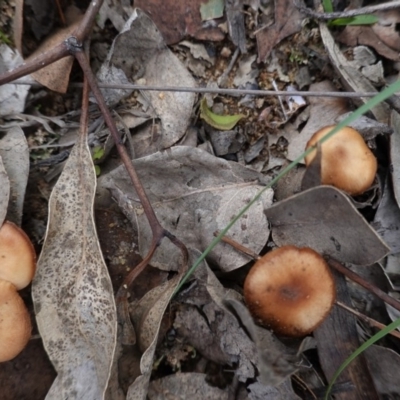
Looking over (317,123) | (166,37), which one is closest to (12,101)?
(166,37)

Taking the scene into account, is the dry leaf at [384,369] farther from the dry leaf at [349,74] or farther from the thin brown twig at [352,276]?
the dry leaf at [349,74]

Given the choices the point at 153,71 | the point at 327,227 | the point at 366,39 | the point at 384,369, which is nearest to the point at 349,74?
the point at 366,39

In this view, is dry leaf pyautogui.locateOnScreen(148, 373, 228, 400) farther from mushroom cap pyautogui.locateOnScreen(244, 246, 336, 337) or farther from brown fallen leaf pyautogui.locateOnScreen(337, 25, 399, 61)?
brown fallen leaf pyautogui.locateOnScreen(337, 25, 399, 61)

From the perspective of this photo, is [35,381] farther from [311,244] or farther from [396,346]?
[396,346]

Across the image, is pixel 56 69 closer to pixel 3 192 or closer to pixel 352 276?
pixel 3 192

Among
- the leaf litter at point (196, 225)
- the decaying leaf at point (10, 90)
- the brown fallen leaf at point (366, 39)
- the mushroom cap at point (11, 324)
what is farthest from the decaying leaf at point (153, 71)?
the mushroom cap at point (11, 324)

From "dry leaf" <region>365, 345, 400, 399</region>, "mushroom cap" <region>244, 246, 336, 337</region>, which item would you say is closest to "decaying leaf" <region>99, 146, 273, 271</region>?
"mushroom cap" <region>244, 246, 336, 337</region>
